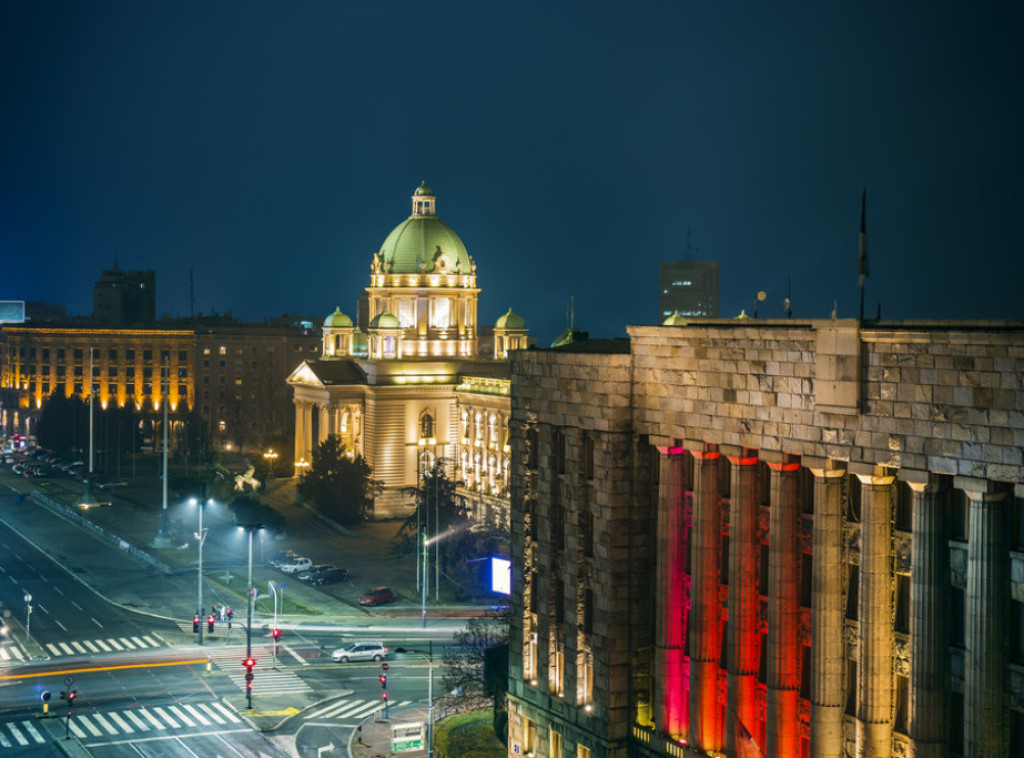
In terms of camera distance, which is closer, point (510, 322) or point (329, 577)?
point (329, 577)

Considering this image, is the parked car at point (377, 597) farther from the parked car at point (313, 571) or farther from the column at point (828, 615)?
the column at point (828, 615)

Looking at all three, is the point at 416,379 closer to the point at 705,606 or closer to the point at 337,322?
the point at 337,322

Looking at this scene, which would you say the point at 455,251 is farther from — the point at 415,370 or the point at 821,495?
the point at 821,495

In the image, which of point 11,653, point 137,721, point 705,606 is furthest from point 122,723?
point 705,606

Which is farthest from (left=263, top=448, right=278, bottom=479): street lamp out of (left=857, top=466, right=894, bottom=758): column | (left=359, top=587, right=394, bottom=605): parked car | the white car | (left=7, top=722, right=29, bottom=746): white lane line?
(left=857, top=466, right=894, bottom=758): column

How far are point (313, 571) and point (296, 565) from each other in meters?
3.21

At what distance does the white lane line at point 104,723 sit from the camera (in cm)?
8153

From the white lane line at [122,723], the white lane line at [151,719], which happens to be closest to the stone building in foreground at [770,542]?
the white lane line at [151,719]

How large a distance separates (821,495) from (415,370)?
406 feet

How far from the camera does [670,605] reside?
6109 cm

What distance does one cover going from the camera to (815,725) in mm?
52250

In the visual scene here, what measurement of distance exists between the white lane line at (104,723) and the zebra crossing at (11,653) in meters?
14.4

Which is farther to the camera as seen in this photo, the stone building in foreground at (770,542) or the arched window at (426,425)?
the arched window at (426,425)

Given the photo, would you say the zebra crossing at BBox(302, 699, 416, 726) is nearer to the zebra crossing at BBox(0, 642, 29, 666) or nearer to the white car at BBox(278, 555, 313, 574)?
the zebra crossing at BBox(0, 642, 29, 666)
